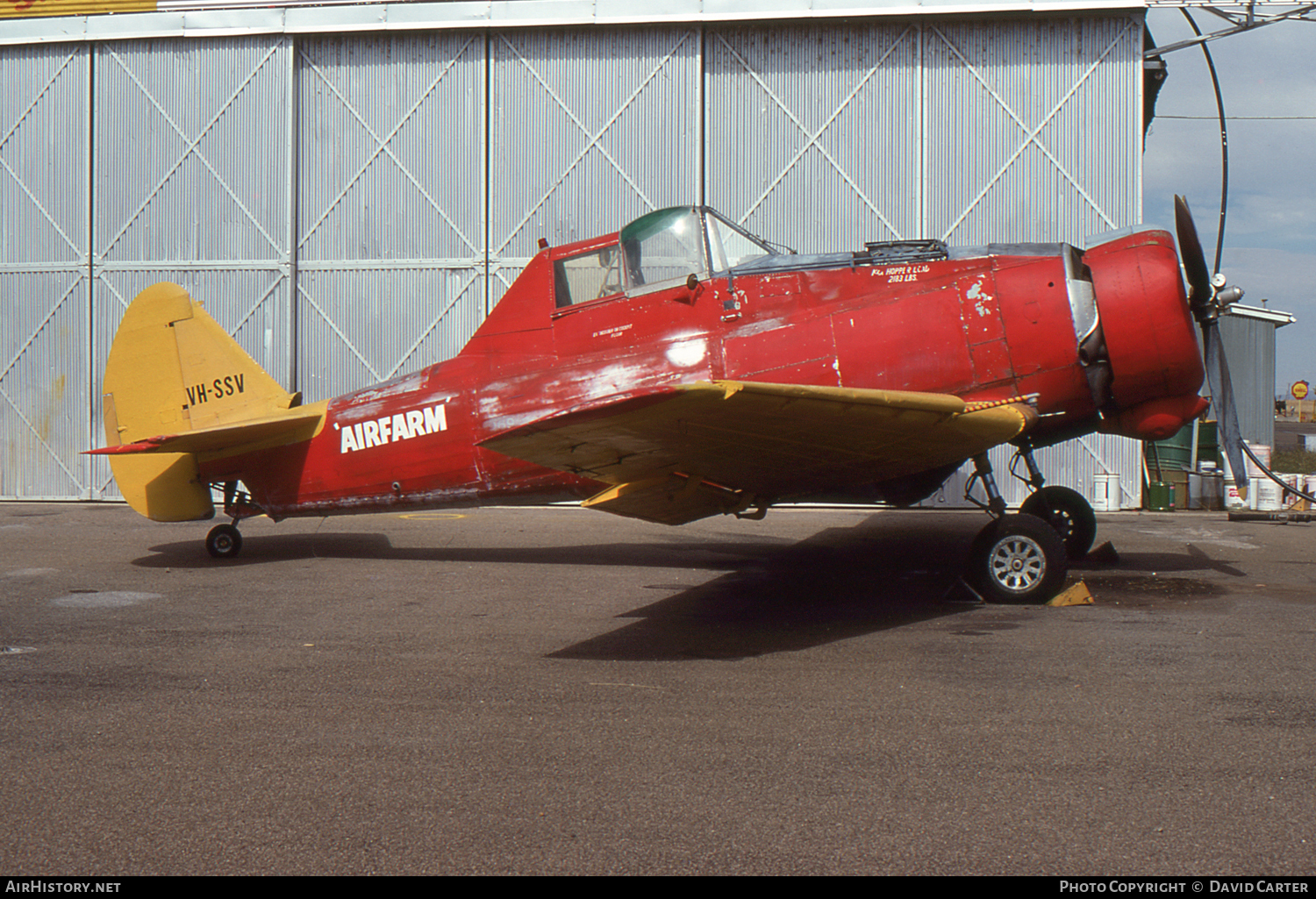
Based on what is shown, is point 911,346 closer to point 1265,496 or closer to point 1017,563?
point 1017,563

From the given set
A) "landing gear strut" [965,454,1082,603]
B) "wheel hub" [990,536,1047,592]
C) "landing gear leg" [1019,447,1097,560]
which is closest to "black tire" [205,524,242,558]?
"landing gear strut" [965,454,1082,603]

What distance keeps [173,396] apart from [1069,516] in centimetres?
884

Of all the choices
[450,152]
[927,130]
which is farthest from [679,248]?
[450,152]

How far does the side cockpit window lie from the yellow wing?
6.57 feet

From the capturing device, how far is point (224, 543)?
9.16 metres

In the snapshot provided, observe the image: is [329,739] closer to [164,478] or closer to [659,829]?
[659,829]

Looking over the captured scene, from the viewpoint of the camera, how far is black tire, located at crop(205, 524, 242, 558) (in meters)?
9.12

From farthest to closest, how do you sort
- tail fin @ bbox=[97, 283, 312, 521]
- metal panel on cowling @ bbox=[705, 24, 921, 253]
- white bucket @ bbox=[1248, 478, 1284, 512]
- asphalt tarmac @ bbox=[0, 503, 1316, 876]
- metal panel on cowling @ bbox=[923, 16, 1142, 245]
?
1. metal panel on cowling @ bbox=[705, 24, 921, 253]
2. metal panel on cowling @ bbox=[923, 16, 1142, 245]
3. white bucket @ bbox=[1248, 478, 1284, 512]
4. tail fin @ bbox=[97, 283, 312, 521]
5. asphalt tarmac @ bbox=[0, 503, 1316, 876]

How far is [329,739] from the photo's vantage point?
12.9 feet

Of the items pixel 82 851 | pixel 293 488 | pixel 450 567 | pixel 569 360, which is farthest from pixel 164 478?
pixel 82 851

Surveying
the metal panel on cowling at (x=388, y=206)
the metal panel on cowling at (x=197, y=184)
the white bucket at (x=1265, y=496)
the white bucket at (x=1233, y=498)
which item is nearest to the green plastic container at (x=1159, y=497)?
the white bucket at (x=1233, y=498)

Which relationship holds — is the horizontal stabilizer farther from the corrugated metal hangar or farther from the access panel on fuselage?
the corrugated metal hangar

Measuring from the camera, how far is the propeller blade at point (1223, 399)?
24.1 ft

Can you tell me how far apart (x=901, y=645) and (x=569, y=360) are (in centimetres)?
355
